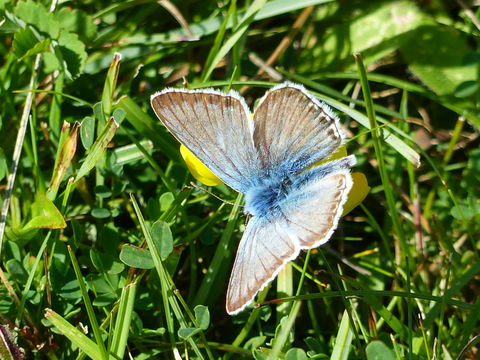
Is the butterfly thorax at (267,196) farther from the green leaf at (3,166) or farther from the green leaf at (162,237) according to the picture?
the green leaf at (3,166)

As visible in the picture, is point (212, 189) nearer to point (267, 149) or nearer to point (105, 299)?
point (267, 149)

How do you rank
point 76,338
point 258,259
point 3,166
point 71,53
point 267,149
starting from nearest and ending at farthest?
point 258,259 < point 76,338 < point 267,149 < point 3,166 < point 71,53

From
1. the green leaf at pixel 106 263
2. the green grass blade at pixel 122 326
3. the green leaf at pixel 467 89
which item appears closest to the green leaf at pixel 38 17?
the green leaf at pixel 106 263

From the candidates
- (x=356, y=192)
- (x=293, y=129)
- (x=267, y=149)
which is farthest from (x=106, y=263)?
(x=356, y=192)

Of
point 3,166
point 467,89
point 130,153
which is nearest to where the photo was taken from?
point 3,166

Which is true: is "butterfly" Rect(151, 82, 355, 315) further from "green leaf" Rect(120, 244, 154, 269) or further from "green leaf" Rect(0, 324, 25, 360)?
"green leaf" Rect(0, 324, 25, 360)

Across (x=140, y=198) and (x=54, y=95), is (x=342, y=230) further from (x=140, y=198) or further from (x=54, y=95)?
(x=54, y=95)

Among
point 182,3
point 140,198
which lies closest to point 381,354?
point 140,198
